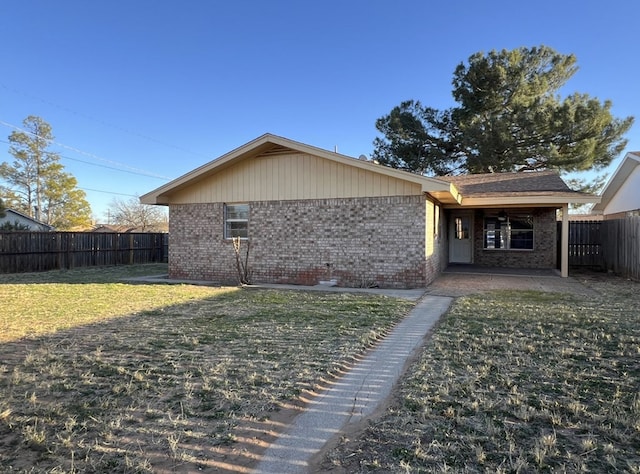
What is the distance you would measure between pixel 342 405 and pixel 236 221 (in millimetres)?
9812

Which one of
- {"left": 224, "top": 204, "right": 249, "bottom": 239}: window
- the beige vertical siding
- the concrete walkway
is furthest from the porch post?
{"left": 224, "top": 204, "right": 249, "bottom": 239}: window

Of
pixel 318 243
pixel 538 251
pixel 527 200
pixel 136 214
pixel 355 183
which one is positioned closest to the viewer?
pixel 355 183

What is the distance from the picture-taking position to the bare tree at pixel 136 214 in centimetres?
4603

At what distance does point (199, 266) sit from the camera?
12914 millimetres

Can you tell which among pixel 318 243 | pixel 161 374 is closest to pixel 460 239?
pixel 318 243

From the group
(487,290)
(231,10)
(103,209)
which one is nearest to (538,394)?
(487,290)

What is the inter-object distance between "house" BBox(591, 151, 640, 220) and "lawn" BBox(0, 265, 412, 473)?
13.8 m

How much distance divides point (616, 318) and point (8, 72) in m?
26.7

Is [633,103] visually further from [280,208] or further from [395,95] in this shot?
[280,208]

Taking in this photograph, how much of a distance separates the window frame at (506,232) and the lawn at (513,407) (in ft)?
34.8

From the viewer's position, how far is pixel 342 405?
335 centimetres

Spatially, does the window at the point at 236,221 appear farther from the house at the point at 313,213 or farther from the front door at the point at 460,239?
the front door at the point at 460,239

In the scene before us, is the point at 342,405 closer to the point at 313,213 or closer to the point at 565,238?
the point at 313,213

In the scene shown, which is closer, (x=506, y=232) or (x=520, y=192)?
(x=520, y=192)
